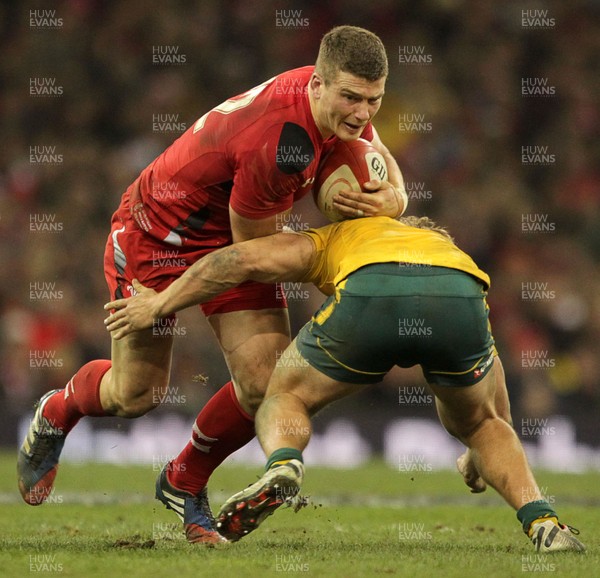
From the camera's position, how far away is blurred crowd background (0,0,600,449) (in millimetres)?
12992

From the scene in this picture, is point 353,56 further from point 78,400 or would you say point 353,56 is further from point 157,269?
point 78,400

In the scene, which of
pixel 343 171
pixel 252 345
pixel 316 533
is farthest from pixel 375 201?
pixel 316 533

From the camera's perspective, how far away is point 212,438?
243 inches

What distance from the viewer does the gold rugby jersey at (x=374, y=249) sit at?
16.8 ft

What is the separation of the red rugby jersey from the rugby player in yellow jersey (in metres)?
0.27

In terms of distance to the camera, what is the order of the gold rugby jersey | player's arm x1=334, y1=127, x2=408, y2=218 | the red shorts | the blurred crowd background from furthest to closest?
the blurred crowd background
the red shorts
player's arm x1=334, y1=127, x2=408, y2=218
the gold rugby jersey

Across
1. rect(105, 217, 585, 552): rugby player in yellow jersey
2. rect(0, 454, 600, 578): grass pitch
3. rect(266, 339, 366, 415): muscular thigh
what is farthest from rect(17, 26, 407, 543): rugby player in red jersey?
rect(266, 339, 366, 415): muscular thigh

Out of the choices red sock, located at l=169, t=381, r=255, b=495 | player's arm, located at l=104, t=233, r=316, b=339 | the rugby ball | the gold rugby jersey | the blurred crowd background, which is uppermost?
the rugby ball

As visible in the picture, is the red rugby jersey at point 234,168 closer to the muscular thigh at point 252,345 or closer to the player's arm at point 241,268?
the player's arm at point 241,268

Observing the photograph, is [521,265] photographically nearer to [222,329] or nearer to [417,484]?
[417,484]

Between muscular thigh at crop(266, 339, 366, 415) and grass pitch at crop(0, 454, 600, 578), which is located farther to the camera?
muscular thigh at crop(266, 339, 366, 415)

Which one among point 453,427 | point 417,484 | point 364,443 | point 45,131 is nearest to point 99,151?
point 45,131

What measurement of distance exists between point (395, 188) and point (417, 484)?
4.84 m

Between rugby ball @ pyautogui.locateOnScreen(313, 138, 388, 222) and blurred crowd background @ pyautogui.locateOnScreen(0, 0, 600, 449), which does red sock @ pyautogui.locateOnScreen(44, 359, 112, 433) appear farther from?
blurred crowd background @ pyautogui.locateOnScreen(0, 0, 600, 449)
